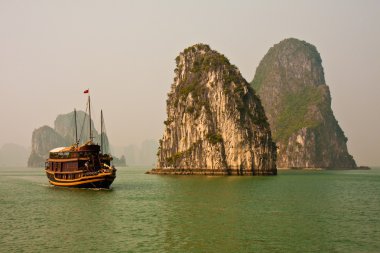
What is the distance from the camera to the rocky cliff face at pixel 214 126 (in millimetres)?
132625

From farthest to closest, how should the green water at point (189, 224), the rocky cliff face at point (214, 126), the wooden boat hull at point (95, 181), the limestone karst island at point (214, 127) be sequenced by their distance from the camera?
the rocky cliff face at point (214, 126) → the limestone karst island at point (214, 127) → the wooden boat hull at point (95, 181) → the green water at point (189, 224)

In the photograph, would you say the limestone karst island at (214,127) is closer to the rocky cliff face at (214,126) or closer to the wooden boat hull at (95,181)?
the rocky cliff face at (214,126)

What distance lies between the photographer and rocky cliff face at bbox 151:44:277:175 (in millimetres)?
132625

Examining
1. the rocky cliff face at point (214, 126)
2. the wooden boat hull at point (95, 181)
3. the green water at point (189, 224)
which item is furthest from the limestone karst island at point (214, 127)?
the green water at point (189, 224)

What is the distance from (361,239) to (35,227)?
26706 millimetres

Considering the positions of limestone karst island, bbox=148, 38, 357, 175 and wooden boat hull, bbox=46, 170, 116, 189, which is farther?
limestone karst island, bbox=148, 38, 357, 175

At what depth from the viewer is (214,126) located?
139 metres

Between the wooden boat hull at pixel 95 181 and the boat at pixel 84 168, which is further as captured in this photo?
the boat at pixel 84 168

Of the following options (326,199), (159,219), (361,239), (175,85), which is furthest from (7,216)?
(175,85)

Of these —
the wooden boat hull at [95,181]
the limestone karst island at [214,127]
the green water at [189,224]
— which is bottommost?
the green water at [189,224]

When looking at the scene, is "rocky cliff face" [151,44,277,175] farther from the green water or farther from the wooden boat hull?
the green water

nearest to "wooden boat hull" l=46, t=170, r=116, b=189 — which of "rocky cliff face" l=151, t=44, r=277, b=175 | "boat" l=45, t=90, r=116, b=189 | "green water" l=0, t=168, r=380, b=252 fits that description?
"boat" l=45, t=90, r=116, b=189

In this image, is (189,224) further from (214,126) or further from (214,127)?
(214,126)

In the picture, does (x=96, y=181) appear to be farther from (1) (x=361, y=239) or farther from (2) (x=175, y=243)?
(1) (x=361, y=239)
